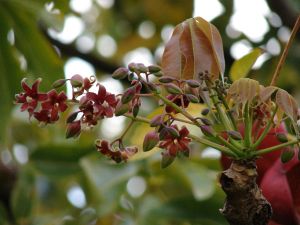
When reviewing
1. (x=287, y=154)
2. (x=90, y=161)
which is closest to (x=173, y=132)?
(x=287, y=154)

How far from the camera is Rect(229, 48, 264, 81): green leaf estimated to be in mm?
985

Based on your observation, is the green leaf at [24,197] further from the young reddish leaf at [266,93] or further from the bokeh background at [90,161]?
the young reddish leaf at [266,93]

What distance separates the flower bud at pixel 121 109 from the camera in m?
0.73

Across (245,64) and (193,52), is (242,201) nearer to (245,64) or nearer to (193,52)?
(193,52)

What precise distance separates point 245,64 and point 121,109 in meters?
0.32

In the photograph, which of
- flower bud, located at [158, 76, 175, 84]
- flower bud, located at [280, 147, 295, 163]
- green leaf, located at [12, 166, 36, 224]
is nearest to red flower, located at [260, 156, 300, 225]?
flower bud, located at [280, 147, 295, 163]

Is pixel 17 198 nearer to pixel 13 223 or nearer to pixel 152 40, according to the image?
pixel 13 223

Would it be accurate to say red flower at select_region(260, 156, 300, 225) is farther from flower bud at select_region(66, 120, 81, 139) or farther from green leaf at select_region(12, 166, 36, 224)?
green leaf at select_region(12, 166, 36, 224)

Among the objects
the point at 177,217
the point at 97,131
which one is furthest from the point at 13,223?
the point at 97,131

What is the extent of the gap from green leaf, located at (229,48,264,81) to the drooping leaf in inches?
9.5

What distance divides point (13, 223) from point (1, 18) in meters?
0.44

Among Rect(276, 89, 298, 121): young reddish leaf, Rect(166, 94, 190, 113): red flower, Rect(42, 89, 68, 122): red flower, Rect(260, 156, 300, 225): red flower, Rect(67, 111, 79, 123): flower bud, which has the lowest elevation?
Rect(260, 156, 300, 225): red flower

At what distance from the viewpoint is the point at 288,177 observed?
898 millimetres

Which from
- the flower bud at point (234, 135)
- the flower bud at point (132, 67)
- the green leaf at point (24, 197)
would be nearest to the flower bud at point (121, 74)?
the flower bud at point (132, 67)
